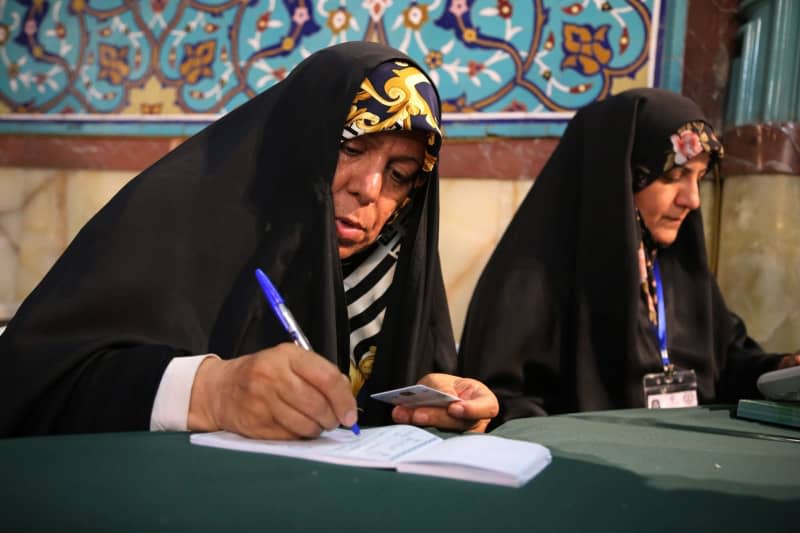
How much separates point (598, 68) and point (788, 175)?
879 mm

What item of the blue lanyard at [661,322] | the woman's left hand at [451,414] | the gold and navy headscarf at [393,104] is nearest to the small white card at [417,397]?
the woman's left hand at [451,414]

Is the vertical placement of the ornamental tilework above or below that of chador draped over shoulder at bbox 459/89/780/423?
above

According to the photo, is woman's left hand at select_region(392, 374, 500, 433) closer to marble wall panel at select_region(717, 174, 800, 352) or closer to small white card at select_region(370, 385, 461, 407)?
small white card at select_region(370, 385, 461, 407)

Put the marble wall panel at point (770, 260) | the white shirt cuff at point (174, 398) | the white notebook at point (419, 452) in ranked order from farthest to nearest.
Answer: the marble wall panel at point (770, 260), the white shirt cuff at point (174, 398), the white notebook at point (419, 452)

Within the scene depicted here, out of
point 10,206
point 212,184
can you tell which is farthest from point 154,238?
point 10,206

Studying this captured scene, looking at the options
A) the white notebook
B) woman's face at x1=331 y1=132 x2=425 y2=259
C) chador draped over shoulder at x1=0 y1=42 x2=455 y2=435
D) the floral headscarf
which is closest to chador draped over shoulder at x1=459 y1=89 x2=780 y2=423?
the floral headscarf

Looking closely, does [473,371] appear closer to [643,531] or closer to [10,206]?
[643,531]

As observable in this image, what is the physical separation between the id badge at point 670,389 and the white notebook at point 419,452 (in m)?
1.36

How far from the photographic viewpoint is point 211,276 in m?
1.41

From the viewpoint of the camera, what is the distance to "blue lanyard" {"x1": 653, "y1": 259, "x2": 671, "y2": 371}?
2359 mm

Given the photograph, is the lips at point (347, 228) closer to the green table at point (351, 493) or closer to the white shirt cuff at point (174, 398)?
the white shirt cuff at point (174, 398)

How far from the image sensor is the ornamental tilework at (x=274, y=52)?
3152 millimetres

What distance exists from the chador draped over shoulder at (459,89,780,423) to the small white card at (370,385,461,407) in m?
0.78

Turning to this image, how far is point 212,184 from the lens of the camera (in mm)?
1491
